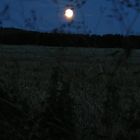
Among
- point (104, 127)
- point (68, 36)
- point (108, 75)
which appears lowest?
point (104, 127)

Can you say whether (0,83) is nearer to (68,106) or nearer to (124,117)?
(68,106)

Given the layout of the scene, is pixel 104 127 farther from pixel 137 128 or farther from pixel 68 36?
pixel 68 36

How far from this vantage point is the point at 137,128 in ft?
17.1

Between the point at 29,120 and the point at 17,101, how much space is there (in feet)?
1.23

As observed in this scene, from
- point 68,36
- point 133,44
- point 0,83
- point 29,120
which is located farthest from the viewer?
point 0,83

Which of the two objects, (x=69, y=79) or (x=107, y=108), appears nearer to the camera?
(x=107, y=108)

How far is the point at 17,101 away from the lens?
5.57 metres

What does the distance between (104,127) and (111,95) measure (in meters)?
0.28

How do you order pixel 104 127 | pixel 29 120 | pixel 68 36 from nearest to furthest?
pixel 104 127 → pixel 29 120 → pixel 68 36

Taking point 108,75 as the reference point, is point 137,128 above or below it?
below

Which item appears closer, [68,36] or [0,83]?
[68,36]

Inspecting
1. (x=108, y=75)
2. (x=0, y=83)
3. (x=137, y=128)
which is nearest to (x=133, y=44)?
(x=108, y=75)

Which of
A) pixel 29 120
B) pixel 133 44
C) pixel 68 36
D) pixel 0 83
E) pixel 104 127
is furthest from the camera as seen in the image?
pixel 0 83

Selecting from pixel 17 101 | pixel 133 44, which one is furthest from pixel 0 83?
pixel 133 44
